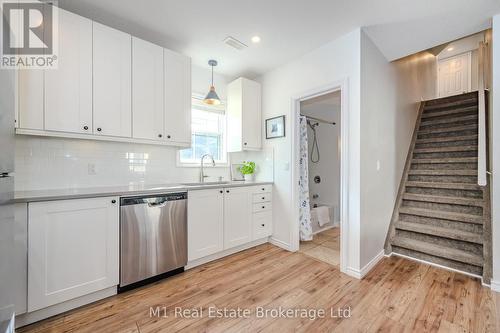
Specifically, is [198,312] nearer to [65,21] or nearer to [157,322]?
[157,322]

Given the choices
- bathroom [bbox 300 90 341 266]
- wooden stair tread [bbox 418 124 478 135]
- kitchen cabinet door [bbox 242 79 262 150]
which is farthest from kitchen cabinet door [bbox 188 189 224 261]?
wooden stair tread [bbox 418 124 478 135]

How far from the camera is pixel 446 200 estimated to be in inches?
108

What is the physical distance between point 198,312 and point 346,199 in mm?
1767

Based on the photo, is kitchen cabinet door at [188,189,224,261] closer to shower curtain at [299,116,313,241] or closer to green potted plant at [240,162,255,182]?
green potted plant at [240,162,255,182]

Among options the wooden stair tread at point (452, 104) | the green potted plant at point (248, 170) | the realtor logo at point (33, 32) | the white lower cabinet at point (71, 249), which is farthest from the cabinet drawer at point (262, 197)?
the wooden stair tread at point (452, 104)

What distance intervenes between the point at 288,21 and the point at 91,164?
246cm

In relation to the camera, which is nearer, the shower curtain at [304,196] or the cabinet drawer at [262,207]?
the cabinet drawer at [262,207]

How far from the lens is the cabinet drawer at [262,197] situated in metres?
2.87

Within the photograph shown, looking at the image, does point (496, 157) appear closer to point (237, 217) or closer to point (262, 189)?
point (262, 189)

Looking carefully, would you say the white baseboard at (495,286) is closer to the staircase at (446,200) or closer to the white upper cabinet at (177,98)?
the staircase at (446,200)

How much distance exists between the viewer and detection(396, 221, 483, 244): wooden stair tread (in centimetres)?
233

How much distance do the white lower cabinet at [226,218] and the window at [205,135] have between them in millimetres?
763

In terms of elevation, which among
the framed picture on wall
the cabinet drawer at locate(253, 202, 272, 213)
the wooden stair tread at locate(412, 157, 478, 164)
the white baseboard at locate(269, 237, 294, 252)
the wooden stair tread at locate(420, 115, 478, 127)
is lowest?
the white baseboard at locate(269, 237, 294, 252)

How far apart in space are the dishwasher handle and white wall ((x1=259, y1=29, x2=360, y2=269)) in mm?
1414
